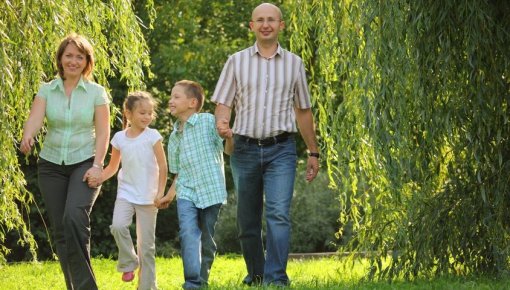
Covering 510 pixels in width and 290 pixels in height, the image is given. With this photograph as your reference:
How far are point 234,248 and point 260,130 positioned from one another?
365 inches

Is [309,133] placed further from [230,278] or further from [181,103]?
[230,278]

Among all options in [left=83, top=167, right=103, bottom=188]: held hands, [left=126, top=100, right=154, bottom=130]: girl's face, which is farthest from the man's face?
[left=83, top=167, right=103, bottom=188]: held hands

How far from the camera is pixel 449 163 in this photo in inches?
288

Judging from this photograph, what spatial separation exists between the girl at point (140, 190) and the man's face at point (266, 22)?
2.74ft

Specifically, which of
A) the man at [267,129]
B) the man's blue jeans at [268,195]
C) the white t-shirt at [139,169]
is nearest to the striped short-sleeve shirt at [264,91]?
the man at [267,129]

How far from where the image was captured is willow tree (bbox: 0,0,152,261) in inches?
306

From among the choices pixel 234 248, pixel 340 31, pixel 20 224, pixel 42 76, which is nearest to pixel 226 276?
pixel 20 224

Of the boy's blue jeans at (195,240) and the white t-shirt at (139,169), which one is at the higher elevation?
the white t-shirt at (139,169)

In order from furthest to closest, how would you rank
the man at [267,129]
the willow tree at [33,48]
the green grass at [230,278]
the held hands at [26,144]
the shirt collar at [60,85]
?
the willow tree at [33,48]
the man at [267,129]
the green grass at [230,278]
the shirt collar at [60,85]
the held hands at [26,144]

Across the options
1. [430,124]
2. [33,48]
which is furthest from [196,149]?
[33,48]

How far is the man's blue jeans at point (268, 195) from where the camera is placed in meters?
6.76

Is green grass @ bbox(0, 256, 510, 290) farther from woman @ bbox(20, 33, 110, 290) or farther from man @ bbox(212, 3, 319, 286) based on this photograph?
woman @ bbox(20, 33, 110, 290)

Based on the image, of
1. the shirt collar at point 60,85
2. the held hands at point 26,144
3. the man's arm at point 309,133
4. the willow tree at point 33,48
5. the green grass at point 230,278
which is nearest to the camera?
the held hands at point 26,144

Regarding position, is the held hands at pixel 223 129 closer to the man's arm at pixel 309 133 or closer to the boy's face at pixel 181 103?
the boy's face at pixel 181 103
